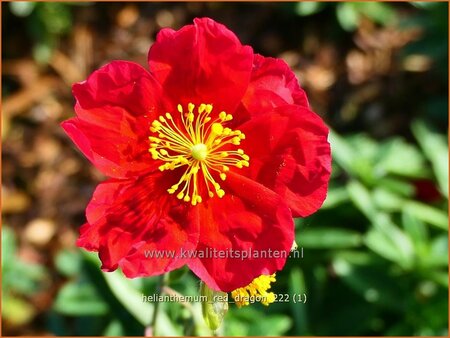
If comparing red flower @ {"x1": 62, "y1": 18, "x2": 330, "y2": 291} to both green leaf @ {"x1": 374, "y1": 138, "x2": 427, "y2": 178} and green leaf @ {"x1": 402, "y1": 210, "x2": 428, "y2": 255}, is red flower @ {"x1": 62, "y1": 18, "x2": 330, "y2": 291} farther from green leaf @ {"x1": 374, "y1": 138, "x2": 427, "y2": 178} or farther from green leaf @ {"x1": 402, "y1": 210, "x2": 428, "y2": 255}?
green leaf @ {"x1": 374, "y1": 138, "x2": 427, "y2": 178}

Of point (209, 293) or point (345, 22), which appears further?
point (345, 22)

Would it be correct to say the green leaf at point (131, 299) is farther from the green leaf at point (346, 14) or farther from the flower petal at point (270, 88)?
the green leaf at point (346, 14)

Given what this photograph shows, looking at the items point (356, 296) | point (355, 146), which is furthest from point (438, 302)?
point (355, 146)

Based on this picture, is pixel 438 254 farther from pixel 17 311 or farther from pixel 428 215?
pixel 17 311

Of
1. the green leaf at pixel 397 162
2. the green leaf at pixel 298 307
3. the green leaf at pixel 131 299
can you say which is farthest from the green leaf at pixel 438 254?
the green leaf at pixel 131 299

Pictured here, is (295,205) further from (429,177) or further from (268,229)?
(429,177)

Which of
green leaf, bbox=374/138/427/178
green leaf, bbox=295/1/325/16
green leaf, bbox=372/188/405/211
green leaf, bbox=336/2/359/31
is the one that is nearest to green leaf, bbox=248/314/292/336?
green leaf, bbox=372/188/405/211

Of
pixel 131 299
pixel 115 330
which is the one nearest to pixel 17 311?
pixel 115 330
